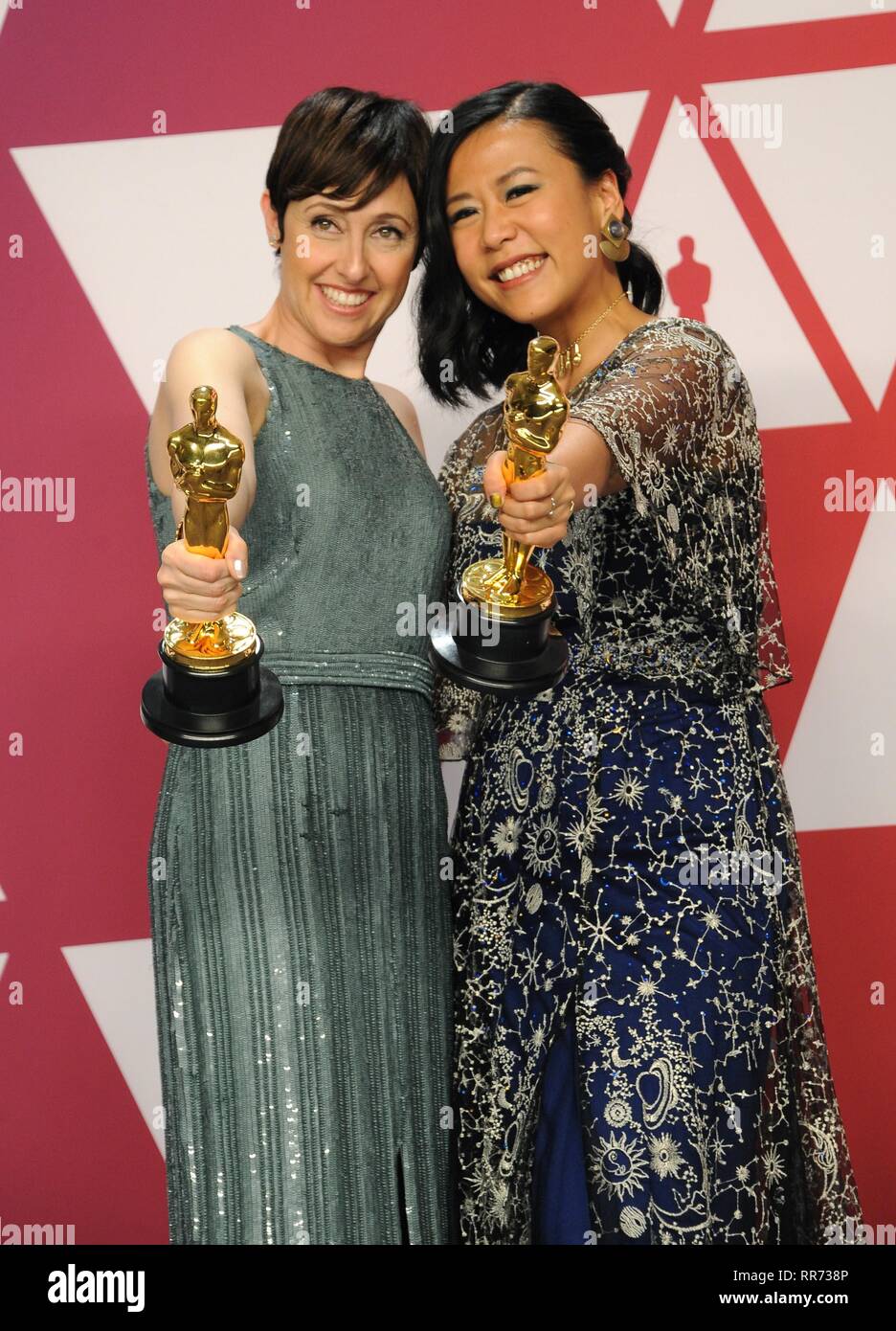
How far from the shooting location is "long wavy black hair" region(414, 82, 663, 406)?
7.86ft

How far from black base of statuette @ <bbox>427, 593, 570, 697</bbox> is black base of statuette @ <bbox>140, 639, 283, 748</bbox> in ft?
0.76

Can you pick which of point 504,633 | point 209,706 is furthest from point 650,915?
point 209,706

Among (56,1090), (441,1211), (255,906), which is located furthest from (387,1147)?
(56,1090)

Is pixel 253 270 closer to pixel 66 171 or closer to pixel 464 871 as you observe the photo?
pixel 66 171

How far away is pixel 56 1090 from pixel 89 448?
134cm

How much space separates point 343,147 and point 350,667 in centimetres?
76

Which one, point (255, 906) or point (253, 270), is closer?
point (255, 906)

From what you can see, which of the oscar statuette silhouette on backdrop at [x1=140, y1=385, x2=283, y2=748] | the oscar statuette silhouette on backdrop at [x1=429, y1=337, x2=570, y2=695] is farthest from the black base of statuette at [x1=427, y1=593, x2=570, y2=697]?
the oscar statuette silhouette on backdrop at [x1=140, y1=385, x2=283, y2=748]

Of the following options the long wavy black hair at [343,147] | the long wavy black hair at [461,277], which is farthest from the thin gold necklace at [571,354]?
the long wavy black hair at [343,147]

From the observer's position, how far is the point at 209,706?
1.75 metres

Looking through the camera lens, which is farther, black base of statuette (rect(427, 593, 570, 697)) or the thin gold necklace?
the thin gold necklace

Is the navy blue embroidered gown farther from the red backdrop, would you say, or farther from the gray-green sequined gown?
the red backdrop

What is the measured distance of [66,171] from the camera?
3199 millimetres

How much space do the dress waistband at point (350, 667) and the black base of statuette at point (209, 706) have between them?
0.34m
